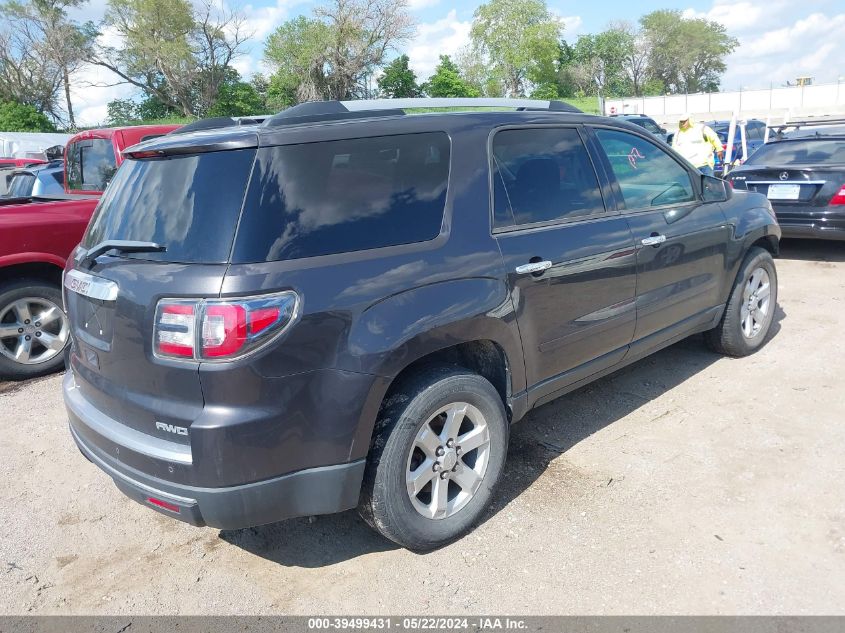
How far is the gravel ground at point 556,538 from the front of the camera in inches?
106

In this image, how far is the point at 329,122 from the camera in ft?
9.05

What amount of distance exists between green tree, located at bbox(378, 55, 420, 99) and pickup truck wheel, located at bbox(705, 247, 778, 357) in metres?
57.5

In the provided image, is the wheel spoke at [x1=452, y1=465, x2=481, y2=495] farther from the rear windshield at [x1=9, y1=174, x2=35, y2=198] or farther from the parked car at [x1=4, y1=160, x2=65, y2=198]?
the rear windshield at [x1=9, y1=174, x2=35, y2=198]

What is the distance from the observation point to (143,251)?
2.62 metres

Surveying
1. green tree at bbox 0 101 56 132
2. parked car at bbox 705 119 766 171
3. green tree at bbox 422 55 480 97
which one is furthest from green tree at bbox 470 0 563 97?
parked car at bbox 705 119 766 171

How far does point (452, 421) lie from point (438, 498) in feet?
1.11

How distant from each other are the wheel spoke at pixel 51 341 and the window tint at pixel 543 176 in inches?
163

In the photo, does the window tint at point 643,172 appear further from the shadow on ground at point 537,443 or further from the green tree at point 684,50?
the green tree at point 684,50

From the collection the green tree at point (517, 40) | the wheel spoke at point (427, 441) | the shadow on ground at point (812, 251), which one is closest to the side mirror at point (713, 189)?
the wheel spoke at point (427, 441)

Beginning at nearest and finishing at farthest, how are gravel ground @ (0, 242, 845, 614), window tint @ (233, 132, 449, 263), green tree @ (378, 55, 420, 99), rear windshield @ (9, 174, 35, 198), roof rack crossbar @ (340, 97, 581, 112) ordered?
window tint @ (233, 132, 449, 263) → gravel ground @ (0, 242, 845, 614) → roof rack crossbar @ (340, 97, 581, 112) → rear windshield @ (9, 174, 35, 198) → green tree @ (378, 55, 420, 99)

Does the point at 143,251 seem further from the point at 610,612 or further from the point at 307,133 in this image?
the point at 610,612

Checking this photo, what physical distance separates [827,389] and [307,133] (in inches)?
149

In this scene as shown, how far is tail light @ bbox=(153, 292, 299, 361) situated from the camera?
232cm

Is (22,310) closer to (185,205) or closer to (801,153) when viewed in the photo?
(185,205)
